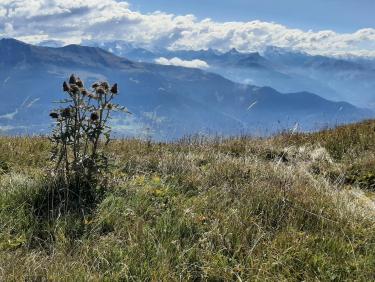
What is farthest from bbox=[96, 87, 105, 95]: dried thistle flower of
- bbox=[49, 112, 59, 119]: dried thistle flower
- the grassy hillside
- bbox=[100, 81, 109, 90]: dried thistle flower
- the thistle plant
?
the grassy hillside

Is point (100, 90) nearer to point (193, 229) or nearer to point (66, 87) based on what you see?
point (66, 87)

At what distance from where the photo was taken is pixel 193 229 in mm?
5082

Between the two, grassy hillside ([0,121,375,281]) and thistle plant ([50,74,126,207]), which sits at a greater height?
thistle plant ([50,74,126,207])

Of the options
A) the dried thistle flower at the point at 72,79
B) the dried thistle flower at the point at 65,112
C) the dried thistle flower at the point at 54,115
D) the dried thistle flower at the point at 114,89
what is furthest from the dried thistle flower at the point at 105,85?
the dried thistle flower at the point at 54,115

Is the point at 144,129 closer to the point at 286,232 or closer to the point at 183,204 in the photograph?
the point at 183,204

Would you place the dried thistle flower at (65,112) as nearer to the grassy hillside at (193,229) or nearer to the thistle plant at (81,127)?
the thistle plant at (81,127)

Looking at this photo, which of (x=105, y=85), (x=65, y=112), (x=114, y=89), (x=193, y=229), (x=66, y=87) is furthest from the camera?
(x=105, y=85)

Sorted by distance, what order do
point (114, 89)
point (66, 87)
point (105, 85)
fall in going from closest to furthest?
1. point (66, 87)
2. point (114, 89)
3. point (105, 85)

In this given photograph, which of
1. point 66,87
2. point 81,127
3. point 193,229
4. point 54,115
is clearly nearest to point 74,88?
point 66,87

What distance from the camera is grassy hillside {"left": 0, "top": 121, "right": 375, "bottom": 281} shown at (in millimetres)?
4277

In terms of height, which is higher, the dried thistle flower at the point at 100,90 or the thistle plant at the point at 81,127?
the dried thistle flower at the point at 100,90

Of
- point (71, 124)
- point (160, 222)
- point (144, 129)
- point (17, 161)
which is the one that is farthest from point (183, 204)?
point (144, 129)

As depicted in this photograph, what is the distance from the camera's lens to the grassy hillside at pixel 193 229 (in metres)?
4.28

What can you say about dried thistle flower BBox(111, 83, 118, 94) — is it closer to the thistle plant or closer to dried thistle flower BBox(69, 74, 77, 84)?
the thistle plant
